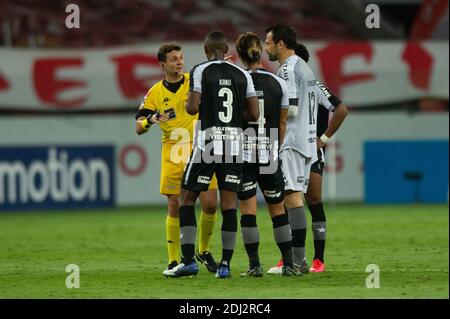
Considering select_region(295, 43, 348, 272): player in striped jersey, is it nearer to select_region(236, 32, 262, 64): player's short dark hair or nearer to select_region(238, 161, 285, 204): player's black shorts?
select_region(238, 161, 285, 204): player's black shorts

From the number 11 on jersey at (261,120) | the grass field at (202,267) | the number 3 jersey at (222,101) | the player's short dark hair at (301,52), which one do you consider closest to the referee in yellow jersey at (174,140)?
the grass field at (202,267)

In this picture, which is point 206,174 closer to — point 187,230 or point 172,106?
point 187,230

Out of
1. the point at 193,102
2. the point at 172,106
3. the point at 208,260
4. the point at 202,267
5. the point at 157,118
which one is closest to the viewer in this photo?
the point at 193,102

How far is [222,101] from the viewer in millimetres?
9547

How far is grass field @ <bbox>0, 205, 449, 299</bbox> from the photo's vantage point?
8.82 meters

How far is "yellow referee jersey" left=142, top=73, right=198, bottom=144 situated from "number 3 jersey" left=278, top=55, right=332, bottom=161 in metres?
0.93

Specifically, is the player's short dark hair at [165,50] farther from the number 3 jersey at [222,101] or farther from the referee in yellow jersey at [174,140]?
the number 3 jersey at [222,101]

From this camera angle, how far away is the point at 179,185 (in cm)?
1028

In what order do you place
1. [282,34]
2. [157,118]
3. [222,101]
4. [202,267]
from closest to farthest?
1. [222,101]
2. [282,34]
3. [157,118]
4. [202,267]

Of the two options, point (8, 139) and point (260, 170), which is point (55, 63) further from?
point (260, 170)

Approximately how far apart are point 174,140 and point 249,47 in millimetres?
1261

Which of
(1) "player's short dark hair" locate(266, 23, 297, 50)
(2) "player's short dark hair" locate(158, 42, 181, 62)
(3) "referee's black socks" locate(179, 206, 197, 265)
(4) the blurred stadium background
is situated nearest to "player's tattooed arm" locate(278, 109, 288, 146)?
(1) "player's short dark hair" locate(266, 23, 297, 50)

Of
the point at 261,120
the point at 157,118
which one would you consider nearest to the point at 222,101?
the point at 261,120
